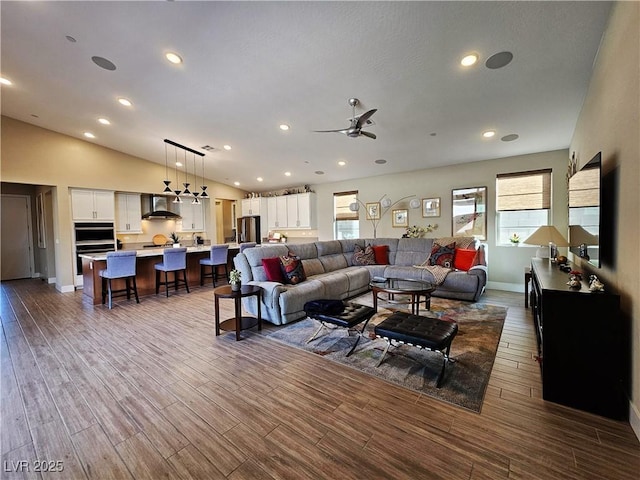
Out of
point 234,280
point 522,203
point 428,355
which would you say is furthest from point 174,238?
point 522,203

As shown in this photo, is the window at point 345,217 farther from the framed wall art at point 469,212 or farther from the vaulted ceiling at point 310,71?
the framed wall art at point 469,212

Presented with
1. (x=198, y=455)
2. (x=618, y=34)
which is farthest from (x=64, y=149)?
(x=618, y=34)

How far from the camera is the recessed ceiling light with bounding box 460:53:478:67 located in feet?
9.18

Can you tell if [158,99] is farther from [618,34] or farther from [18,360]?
[618,34]

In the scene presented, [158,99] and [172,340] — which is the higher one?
[158,99]

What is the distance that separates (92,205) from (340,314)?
725cm

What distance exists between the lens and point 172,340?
3.32 m

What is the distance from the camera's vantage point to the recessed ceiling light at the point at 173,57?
10.5 ft

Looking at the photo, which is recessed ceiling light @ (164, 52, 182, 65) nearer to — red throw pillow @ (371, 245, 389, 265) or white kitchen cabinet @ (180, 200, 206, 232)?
red throw pillow @ (371, 245, 389, 265)

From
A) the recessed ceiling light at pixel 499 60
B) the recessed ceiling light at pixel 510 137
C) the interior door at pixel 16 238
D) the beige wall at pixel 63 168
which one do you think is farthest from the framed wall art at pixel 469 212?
the interior door at pixel 16 238

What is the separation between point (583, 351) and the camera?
1.91 m

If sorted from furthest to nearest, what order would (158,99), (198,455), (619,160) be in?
(158,99) < (619,160) < (198,455)

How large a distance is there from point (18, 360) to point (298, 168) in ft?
19.5

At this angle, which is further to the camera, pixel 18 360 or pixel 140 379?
pixel 18 360
